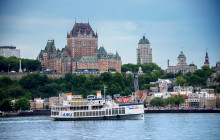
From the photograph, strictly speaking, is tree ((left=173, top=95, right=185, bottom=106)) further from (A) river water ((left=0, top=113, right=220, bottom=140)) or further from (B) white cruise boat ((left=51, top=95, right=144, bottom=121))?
(A) river water ((left=0, top=113, right=220, bottom=140))

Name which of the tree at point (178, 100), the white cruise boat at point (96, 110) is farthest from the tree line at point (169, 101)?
the white cruise boat at point (96, 110)

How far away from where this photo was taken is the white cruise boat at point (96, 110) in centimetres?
12262

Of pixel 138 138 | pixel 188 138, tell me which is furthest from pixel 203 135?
pixel 138 138

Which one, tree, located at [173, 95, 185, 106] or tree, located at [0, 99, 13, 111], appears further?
tree, located at [173, 95, 185, 106]

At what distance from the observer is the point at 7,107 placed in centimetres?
18050

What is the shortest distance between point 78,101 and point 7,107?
196ft

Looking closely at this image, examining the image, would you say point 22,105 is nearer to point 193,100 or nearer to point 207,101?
point 193,100

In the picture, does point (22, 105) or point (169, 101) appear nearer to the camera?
point (22, 105)

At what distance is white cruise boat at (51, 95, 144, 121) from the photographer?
122625 mm

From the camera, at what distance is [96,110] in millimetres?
124312

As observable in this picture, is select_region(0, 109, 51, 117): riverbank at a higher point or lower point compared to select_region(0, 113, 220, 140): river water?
higher

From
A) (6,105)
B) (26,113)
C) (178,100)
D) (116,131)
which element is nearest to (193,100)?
(178,100)

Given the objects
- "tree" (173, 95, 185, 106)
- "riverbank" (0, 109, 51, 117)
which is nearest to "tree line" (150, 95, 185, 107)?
"tree" (173, 95, 185, 106)

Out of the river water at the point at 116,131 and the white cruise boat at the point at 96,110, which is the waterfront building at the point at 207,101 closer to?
the white cruise boat at the point at 96,110
